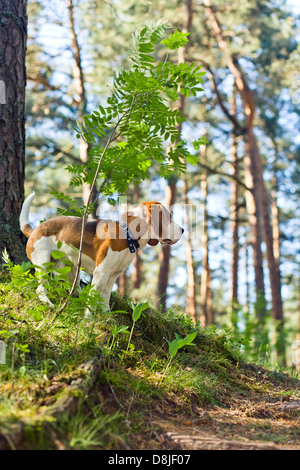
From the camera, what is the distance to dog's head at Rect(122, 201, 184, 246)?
13.0 ft

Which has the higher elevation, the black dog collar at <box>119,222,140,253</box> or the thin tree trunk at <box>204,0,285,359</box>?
the thin tree trunk at <box>204,0,285,359</box>

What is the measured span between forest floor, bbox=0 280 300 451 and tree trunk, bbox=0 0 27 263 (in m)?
1.21

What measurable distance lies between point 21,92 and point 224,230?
20.1 metres

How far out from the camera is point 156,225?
13.1 feet

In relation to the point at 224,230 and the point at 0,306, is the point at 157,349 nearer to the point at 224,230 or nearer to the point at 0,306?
the point at 0,306

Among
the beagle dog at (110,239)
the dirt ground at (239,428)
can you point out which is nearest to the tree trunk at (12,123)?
the beagle dog at (110,239)

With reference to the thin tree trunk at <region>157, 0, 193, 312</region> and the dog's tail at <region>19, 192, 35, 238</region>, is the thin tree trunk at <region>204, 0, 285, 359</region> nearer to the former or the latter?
the thin tree trunk at <region>157, 0, 193, 312</region>

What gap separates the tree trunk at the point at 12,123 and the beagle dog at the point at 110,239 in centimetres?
91

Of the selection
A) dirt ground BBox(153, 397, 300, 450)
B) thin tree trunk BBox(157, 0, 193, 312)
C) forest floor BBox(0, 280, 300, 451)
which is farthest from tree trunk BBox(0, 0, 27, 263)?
thin tree trunk BBox(157, 0, 193, 312)

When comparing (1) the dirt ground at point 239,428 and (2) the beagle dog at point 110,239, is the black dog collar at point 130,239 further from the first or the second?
(1) the dirt ground at point 239,428

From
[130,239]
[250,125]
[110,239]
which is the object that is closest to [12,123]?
[110,239]

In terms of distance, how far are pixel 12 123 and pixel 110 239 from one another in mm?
2351

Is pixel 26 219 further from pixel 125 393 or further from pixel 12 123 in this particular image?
pixel 125 393

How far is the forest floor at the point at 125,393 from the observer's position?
2433 millimetres
